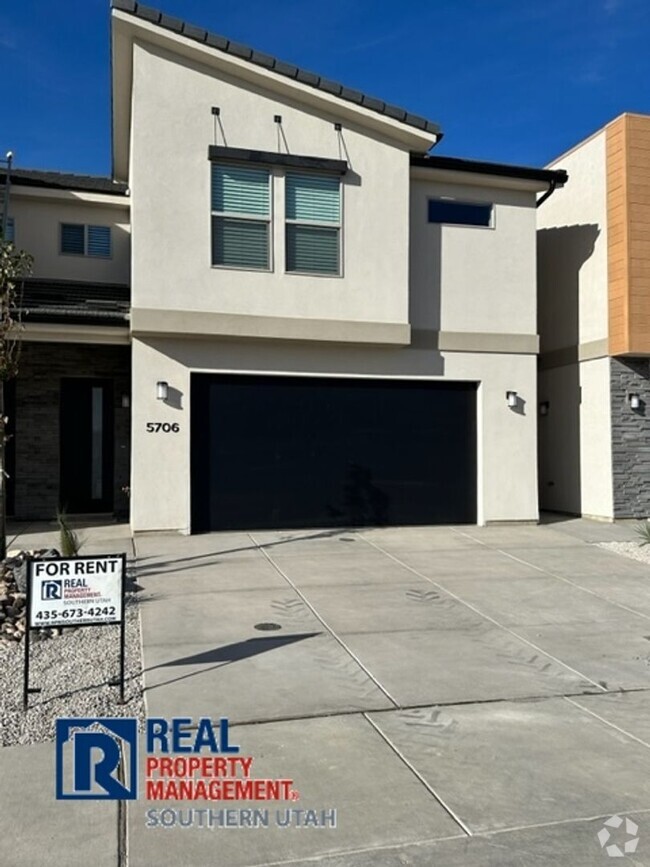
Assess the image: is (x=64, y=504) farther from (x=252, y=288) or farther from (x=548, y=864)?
(x=548, y=864)

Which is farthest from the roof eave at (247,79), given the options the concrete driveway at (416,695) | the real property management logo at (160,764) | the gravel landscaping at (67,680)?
the real property management logo at (160,764)

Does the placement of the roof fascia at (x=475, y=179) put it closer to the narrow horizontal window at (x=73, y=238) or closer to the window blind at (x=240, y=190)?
the window blind at (x=240, y=190)

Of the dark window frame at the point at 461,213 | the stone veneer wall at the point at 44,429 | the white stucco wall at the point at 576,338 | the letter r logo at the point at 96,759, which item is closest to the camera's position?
the letter r logo at the point at 96,759

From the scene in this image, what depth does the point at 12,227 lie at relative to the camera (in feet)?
45.4

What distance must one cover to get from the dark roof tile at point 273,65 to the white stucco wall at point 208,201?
405 millimetres

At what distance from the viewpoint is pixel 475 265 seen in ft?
42.2

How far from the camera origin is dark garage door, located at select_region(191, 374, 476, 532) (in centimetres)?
1169

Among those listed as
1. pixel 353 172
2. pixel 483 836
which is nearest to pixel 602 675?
pixel 483 836

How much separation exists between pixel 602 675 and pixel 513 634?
3.58ft

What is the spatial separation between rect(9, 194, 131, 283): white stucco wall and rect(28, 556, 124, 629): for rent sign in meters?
10.5

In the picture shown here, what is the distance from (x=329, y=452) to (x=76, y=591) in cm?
767

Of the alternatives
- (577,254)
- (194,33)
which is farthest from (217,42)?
(577,254)

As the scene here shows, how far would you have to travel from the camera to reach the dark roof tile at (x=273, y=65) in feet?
35.4

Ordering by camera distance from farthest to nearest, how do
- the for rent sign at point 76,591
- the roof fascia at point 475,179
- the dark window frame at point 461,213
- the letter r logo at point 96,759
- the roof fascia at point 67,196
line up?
the roof fascia at point 67,196 → the dark window frame at point 461,213 → the roof fascia at point 475,179 → the for rent sign at point 76,591 → the letter r logo at point 96,759
